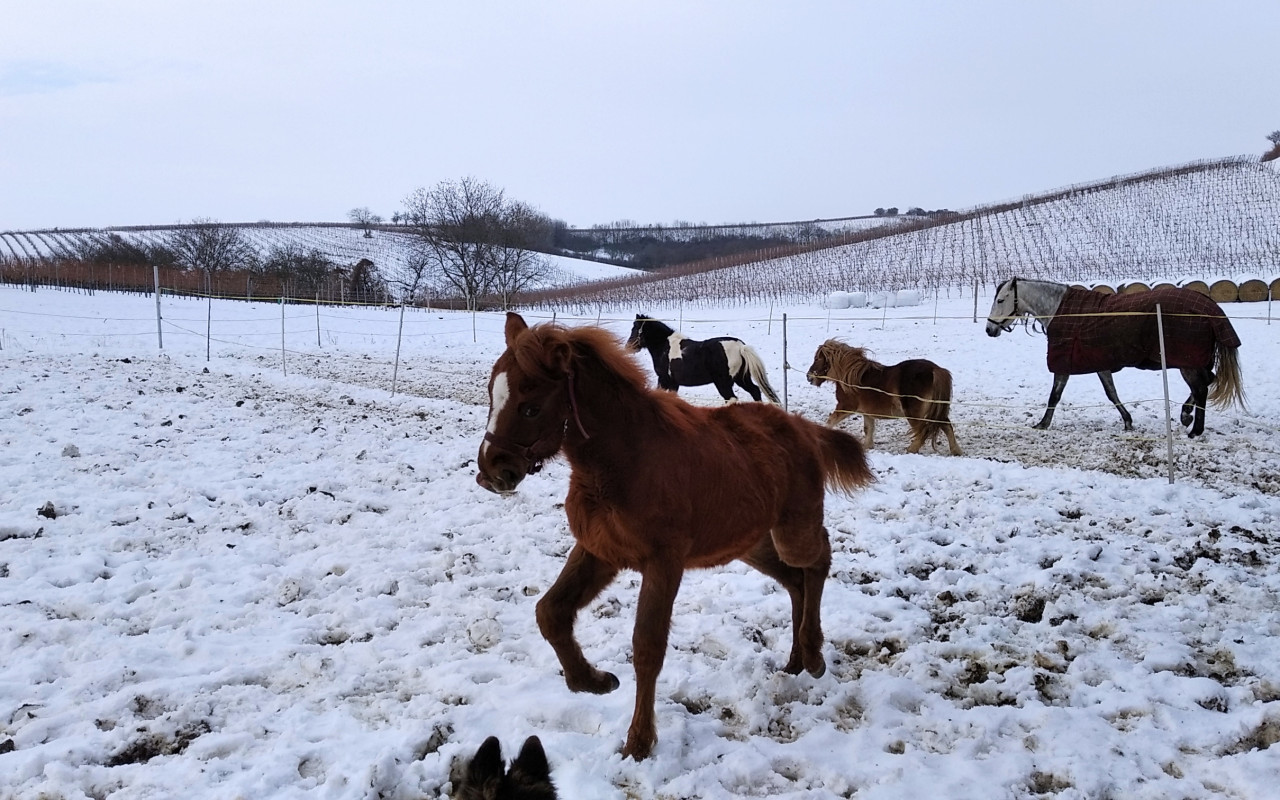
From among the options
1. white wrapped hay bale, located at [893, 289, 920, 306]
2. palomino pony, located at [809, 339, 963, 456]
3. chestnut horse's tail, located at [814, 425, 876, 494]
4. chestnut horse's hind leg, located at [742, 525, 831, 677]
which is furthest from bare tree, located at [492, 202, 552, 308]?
chestnut horse's hind leg, located at [742, 525, 831, 677]

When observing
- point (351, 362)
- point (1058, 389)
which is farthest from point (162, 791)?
point (351, 362)

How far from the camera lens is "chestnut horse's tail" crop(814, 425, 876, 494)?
12.8 ft

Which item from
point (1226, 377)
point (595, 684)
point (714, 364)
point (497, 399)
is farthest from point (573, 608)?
point (1226, 377)

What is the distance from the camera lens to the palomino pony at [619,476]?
8.87 ft

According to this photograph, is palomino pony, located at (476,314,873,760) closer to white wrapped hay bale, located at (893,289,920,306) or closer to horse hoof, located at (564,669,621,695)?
horse hoof, located at (564,669,621,695)

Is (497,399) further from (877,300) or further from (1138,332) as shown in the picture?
(877,300)

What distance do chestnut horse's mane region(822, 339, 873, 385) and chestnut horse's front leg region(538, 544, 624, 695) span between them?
654 centimetres

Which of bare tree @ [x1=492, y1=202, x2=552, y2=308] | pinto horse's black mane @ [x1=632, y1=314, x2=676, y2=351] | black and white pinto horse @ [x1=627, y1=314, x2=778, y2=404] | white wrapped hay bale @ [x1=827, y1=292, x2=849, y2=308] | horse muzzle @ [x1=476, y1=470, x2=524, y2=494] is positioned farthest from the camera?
bare tree @ [x1=492, y1=202, x2=552, y2=308]

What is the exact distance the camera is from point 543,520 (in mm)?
5746

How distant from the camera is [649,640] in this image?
9.26ft

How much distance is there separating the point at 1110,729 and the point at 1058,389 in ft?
27.1

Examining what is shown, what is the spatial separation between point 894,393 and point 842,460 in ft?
17.3

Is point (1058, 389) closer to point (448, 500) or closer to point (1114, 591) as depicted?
point (1114, 591)

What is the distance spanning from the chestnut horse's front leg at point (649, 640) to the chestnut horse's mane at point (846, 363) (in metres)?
6.62
